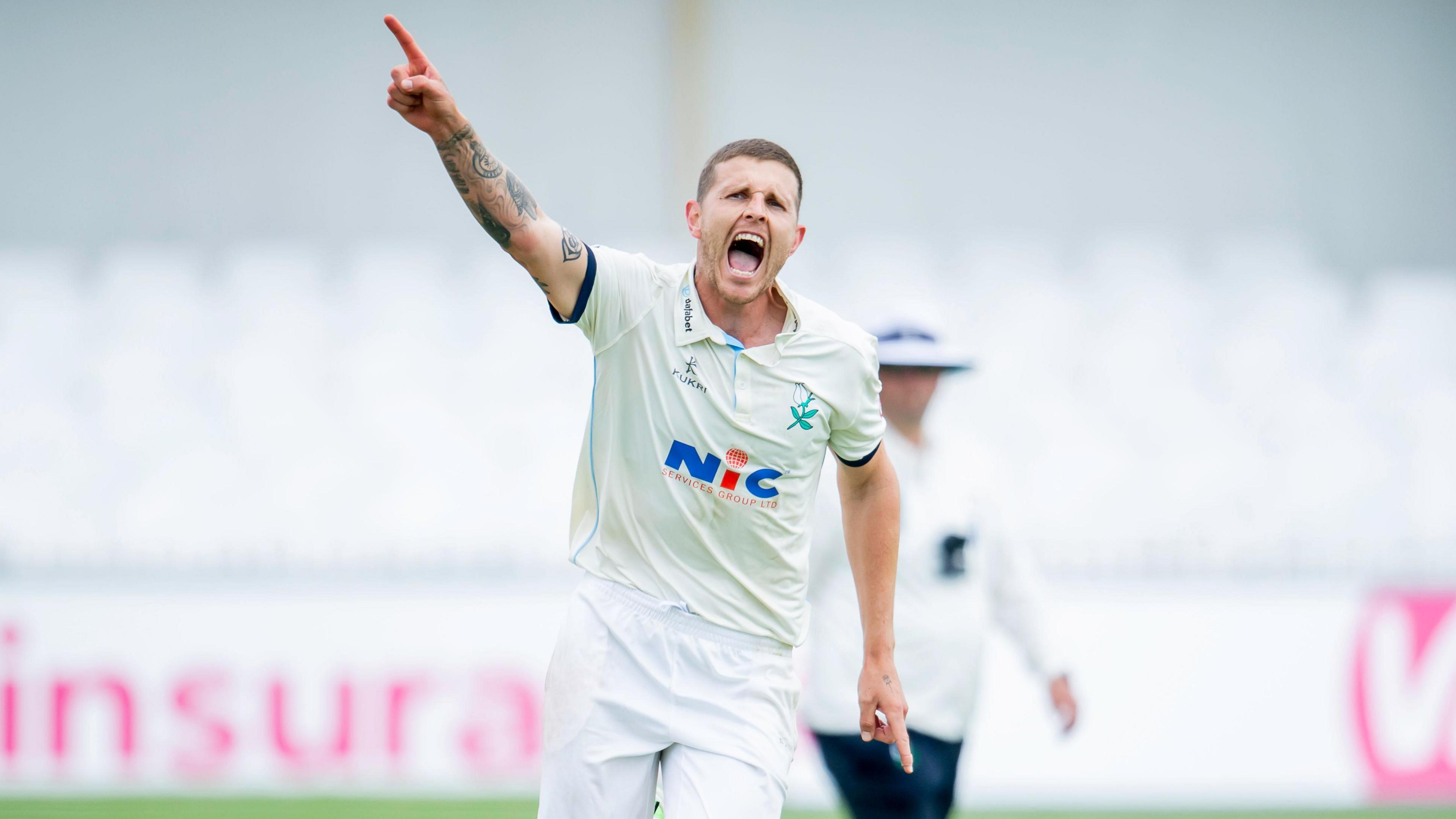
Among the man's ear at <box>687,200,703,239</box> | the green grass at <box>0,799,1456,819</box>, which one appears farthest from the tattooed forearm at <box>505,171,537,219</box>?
the green grass at <box>0,799,1456,819</box>

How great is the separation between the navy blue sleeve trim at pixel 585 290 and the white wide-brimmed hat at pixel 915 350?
1.59 m

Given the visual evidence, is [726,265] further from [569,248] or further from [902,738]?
[902,738]

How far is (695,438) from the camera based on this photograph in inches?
116

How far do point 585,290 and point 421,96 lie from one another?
1.72 ft

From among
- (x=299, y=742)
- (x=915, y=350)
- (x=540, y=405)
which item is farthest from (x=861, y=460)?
(x=540, y=405)

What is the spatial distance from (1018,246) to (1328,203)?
2.70m

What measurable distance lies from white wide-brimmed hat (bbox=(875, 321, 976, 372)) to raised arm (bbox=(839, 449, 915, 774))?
1107 millimetres

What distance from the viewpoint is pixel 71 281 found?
34.3 feet

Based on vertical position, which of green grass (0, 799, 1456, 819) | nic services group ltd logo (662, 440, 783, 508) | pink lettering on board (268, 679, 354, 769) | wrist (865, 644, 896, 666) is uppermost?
nic services group ltd logo (662, 440, 783, 508)

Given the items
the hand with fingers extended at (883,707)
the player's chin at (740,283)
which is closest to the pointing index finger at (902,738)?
the hand with fingers extended at (883,707)

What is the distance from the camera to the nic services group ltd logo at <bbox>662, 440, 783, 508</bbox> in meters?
2.96

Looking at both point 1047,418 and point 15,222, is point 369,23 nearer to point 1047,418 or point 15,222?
point 15,222

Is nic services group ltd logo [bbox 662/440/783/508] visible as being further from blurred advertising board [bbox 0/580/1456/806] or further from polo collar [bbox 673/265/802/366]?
blurred advertising board [bbox 0/580/1456/806]

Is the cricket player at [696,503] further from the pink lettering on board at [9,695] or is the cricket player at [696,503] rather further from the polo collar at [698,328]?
the pink lettering on board at [9,695]
